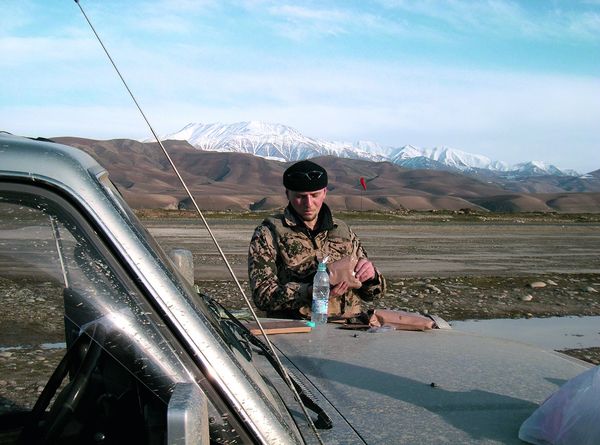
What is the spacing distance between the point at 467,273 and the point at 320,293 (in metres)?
12.1

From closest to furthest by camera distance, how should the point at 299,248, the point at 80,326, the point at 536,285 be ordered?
the point at 80,326
the point at 299,248
the point at 536,285

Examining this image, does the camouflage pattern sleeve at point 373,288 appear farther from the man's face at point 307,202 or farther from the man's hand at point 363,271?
the man's face at point 307,202

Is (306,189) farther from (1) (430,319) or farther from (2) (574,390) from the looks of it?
(2) (574,390)

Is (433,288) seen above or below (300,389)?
below

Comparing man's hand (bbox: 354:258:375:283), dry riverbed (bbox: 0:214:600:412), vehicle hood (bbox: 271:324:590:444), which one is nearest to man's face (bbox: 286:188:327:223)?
man's hand (bbox: 354:258:375:283)

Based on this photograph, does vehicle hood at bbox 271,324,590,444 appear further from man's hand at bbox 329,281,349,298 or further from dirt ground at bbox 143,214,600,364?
dirt ground at bbox 143,214,600,364

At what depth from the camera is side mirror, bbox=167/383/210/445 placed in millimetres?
1133

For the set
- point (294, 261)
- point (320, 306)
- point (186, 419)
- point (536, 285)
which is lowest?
point (536, 285)

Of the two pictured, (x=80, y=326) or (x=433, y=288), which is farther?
(x=433, y=288)

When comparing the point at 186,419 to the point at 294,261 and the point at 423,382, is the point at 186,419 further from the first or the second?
the point at 294,261

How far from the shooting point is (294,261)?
14.9 feet

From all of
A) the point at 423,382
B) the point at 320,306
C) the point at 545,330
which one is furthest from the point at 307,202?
the point at 545,330

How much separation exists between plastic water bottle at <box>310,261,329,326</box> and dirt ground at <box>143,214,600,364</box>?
15.7ft

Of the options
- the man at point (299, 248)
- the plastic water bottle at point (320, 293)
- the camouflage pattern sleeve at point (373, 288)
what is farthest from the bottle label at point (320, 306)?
the camouflage pattern sleeve at point (373, 288)
